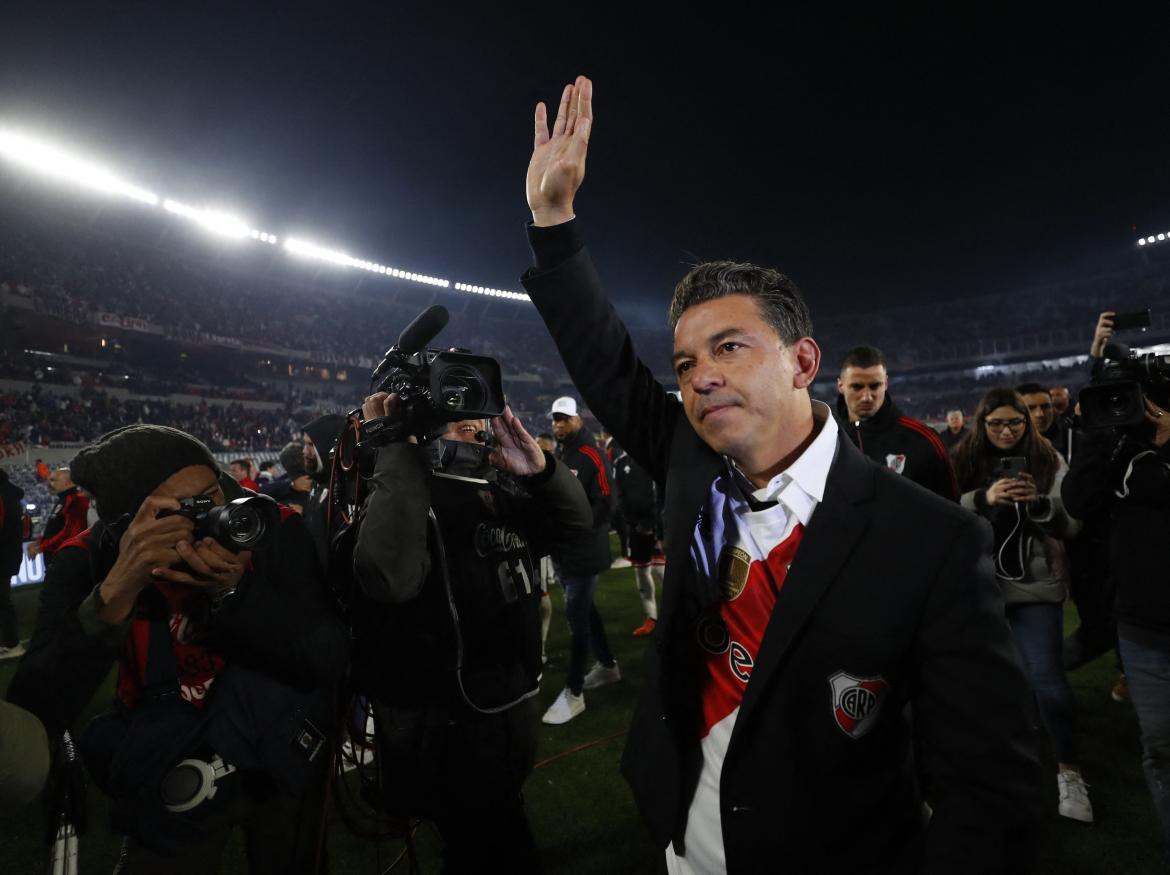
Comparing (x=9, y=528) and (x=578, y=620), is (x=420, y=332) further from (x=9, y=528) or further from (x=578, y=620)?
(x=9, y=528)

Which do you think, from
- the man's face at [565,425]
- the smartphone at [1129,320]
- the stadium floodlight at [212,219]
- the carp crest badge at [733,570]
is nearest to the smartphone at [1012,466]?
the smartphone at [1129,320]

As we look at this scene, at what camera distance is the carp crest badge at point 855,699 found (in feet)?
3.81

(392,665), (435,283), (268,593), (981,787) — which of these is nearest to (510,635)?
(392,665)

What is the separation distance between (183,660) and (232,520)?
1.87ft

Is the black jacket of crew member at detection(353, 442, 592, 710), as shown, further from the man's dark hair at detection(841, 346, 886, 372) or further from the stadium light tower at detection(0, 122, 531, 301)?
the stadium light tower at detection(0, 122, 531, 301)

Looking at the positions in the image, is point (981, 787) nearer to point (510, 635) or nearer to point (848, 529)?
point (848, 529)

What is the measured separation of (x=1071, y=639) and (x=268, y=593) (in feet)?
14.8

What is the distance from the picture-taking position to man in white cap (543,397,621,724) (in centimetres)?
433

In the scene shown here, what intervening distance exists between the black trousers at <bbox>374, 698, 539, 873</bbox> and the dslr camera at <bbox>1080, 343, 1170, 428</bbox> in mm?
2535

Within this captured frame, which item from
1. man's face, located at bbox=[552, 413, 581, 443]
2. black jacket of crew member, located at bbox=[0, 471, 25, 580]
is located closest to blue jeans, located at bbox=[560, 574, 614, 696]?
man's face, located at bbox=[552, 413, 581, 443]

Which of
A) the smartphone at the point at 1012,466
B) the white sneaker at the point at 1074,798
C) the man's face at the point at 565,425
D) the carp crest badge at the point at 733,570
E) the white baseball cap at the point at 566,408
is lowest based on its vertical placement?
the white sneaker at the point at 1074,798

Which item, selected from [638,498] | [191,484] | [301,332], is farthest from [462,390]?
[301,332]

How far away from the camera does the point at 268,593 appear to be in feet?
5.66

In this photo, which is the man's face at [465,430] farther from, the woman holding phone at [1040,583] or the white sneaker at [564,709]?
the white sneaker at [564,709]
